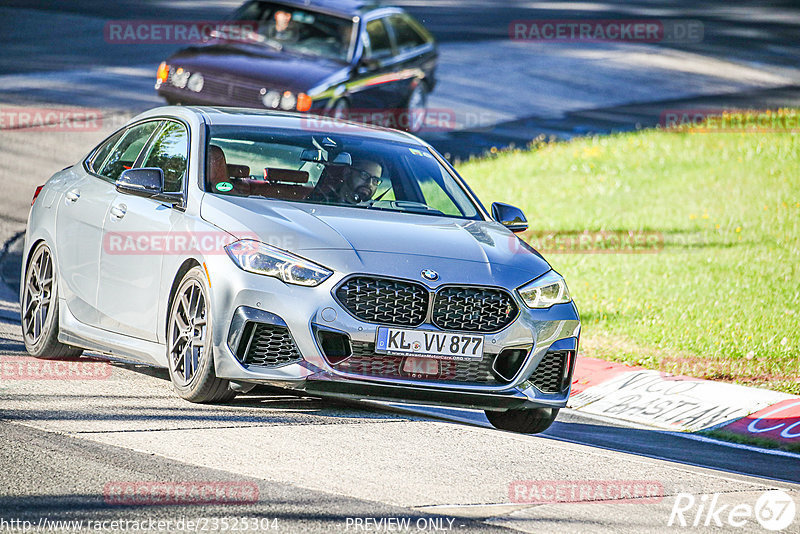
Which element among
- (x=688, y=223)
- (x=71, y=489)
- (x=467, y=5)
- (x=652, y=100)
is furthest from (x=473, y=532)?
(x=467, y=5)

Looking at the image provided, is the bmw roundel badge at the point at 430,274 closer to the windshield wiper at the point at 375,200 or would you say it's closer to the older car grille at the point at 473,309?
the older car grille at the point at 473,309

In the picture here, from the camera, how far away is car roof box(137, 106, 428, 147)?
27.9ft

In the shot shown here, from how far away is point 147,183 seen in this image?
7.80 metres

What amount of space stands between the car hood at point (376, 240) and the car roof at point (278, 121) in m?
0.88

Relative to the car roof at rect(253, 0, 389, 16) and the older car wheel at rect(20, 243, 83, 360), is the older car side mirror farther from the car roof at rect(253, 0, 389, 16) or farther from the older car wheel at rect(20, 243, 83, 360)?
the car roof at rect(253, 0, 389, 16)

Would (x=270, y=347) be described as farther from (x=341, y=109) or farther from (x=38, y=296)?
(x=341, y=109)

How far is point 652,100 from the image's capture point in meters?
25.9

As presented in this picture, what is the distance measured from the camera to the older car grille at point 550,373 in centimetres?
745

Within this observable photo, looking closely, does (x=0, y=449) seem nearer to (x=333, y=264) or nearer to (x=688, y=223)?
(x=333, y=264)

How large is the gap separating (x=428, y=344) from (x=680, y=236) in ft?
31.4

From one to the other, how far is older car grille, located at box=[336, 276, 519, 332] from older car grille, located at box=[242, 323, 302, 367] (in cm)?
35

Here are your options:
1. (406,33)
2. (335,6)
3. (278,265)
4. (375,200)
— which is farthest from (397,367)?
(406,33)

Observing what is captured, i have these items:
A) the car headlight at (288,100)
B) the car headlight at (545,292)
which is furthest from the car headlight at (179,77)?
the car headlight at (545,292)

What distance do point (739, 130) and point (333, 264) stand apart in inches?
674
